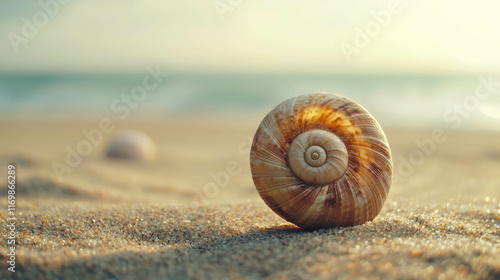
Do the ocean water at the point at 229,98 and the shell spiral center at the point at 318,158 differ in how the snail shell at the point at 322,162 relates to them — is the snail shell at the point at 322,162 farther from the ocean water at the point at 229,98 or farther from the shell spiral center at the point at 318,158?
the ocean water at the point at 229,98

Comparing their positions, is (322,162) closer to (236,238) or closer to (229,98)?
(236,238)

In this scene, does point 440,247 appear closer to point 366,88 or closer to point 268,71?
point 366,88

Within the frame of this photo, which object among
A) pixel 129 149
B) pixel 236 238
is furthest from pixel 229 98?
pixel 236 238

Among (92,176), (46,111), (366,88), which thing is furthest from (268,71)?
(92,176)

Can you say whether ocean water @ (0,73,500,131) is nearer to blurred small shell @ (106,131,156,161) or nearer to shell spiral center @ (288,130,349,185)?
blurred small shell @ (106,131,156,161)

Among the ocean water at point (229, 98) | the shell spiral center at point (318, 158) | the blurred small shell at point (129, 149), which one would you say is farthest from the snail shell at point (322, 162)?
the ocean water at point (229, 98)

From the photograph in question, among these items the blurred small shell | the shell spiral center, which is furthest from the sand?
the blurred small shell
